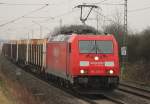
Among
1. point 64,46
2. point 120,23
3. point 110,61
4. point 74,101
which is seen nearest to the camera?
point 74,101

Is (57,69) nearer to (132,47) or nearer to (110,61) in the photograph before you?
(110,61)

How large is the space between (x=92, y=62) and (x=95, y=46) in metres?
0.87

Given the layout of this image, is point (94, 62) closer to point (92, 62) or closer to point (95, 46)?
point (92, 62)

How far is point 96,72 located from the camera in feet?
65.4

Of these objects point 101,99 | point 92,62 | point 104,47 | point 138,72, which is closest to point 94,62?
point 92,62

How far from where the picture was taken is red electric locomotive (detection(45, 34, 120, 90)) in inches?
782

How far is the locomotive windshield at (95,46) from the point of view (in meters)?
20.5

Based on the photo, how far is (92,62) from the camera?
20094 mm

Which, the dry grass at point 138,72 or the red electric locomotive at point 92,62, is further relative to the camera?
the dry grass at point 138,72

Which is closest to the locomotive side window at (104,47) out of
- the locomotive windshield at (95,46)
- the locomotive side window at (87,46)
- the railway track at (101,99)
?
the locomotive windshield at (95,46)

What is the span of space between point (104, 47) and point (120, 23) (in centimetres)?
4251

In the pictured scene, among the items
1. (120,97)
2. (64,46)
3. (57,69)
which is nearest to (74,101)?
(120,97)

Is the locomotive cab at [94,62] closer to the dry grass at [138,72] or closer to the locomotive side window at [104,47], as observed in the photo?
the locomotive side window at [104,47]

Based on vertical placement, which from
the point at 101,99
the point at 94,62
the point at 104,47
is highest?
the point at 104,47
